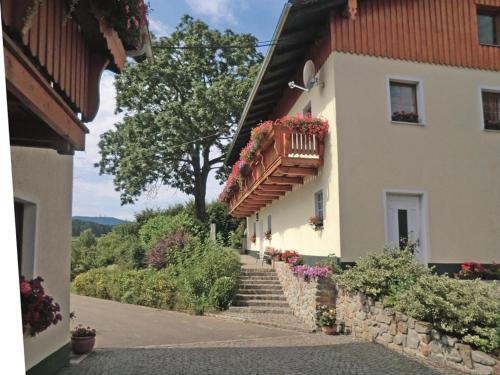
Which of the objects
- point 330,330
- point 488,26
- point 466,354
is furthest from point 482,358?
point 488,26

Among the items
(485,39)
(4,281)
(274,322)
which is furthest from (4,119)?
(485,39)

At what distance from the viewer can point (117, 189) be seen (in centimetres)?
2962

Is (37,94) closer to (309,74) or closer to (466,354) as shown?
(466,354)

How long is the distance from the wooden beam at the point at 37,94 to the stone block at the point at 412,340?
5877 millimetres

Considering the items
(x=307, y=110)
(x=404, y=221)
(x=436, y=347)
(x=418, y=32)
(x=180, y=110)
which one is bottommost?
(x=436, y=347)

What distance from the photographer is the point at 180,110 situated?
2803 centimetres

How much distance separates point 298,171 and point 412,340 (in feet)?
17.1

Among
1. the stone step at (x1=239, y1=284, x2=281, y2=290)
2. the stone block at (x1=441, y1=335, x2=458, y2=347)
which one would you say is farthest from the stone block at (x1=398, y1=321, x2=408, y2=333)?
the stone step at (x1=239, y1=284, x2=281, y2=290)

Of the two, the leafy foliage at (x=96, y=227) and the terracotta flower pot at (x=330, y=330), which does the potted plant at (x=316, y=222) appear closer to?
the terracotta flower pot at (x=330, y=330)

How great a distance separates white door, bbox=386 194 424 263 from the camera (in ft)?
35.6

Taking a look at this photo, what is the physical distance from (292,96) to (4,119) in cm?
1282

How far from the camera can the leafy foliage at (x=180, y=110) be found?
27.8 metres

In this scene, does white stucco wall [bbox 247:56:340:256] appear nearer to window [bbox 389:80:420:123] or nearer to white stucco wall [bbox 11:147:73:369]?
window [bbox 389:80:420:123]

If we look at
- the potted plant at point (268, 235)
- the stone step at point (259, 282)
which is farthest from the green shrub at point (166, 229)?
the stone step at point (259, 282)
